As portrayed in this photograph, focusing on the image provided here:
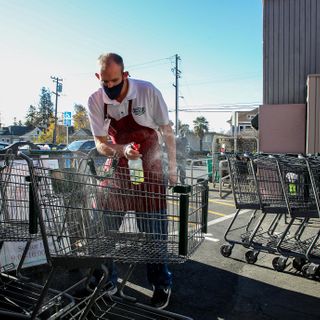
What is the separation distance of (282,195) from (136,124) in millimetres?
2110

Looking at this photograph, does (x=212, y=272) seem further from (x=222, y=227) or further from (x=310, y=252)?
(x=222, y=227)

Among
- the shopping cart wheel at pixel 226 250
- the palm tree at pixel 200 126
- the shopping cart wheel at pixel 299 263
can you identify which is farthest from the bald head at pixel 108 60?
the palm tree at pixel 200 126

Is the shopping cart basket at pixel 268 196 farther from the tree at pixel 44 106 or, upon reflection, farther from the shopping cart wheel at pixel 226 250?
the tree at pixel 44 106

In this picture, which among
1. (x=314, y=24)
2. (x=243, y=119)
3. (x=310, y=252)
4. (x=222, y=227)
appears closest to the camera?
(x=310, y=252)

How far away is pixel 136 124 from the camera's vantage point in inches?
128

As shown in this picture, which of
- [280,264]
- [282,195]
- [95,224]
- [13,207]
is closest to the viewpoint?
[95,224]

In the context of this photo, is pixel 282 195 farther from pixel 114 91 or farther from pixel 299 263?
pixel 114 91

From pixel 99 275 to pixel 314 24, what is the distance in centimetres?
1071

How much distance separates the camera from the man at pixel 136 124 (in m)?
3.16

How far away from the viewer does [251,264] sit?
4.52 metres

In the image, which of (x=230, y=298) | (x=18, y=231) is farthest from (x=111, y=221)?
(x=230, y=298)

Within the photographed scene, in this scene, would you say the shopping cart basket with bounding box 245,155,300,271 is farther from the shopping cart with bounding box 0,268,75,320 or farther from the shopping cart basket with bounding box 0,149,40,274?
the shopping cart basket with bounding box 0,149,40,274

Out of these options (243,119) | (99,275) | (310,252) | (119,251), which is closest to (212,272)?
(310,252)

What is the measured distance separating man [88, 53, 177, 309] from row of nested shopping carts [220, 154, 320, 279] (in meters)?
1.42
